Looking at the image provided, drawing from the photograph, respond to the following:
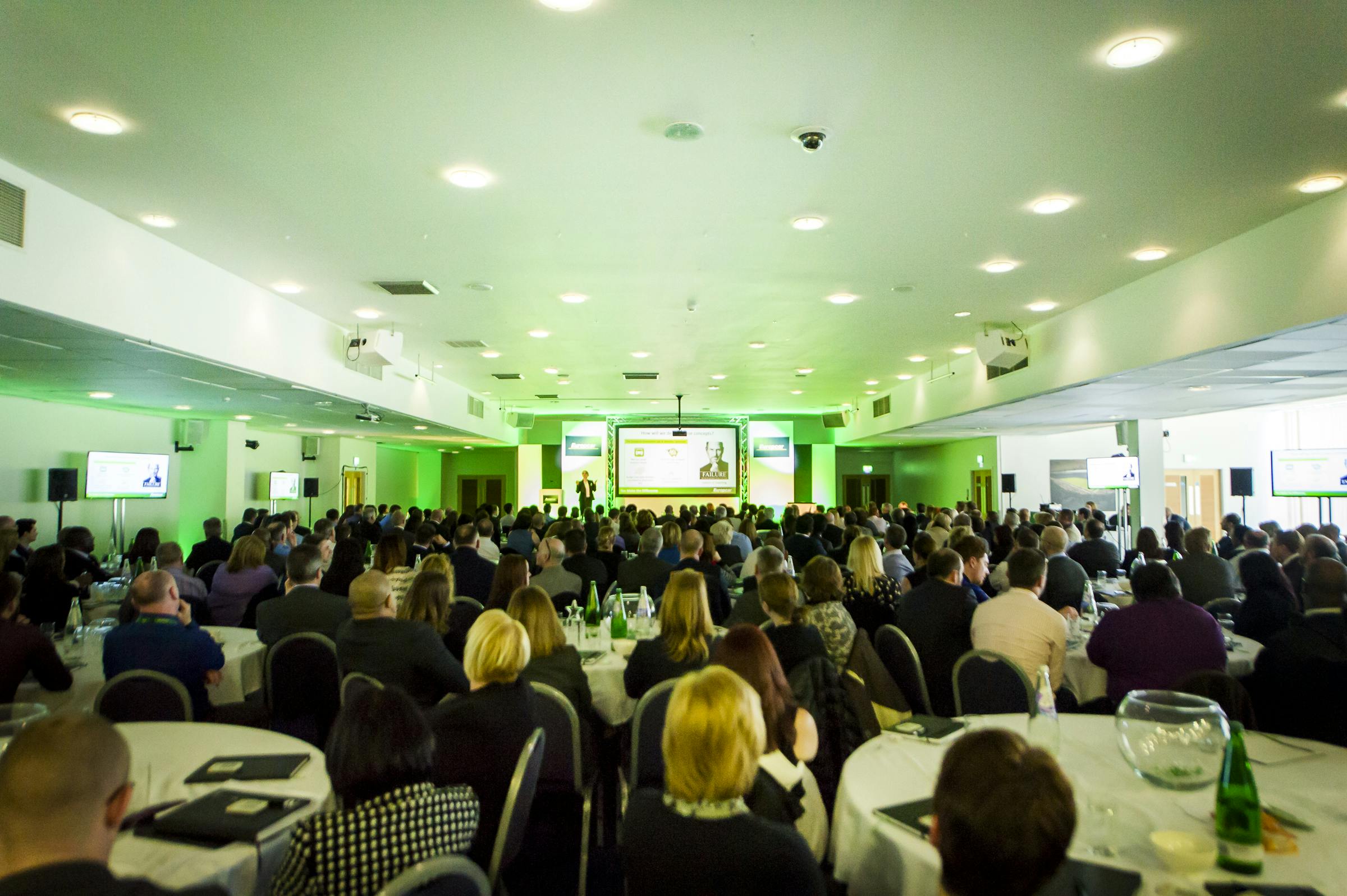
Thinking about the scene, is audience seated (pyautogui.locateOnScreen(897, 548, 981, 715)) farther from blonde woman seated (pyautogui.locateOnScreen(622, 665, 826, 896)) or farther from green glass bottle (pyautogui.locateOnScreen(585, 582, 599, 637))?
blonde woman seated (pyautogui.locateOnScreen(622, 665, 826, 896))

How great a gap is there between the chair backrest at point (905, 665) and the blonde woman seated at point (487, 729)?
2185 mm

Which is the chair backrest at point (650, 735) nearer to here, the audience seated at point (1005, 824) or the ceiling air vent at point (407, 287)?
the audience seated at point (1005, 824)

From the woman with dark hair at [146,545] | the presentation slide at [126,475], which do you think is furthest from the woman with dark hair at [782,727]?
the presentation slide at [126,475]

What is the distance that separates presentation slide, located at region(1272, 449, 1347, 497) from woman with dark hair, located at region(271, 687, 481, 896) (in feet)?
47.0

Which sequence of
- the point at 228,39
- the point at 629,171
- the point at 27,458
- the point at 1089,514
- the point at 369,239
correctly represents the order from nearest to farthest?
the point at 228,39 < the point at 629,171 < the point at 369,239 < the point at 27,458 < the point at 1089,514

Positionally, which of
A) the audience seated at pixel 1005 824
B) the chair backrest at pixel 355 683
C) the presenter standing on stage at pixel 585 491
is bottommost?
the chair backrest at pixel 355 683

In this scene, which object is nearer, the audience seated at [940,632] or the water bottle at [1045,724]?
the water bottle at [1045,724]

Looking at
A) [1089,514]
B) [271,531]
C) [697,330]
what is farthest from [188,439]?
[1089,514]

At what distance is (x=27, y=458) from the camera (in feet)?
34.4

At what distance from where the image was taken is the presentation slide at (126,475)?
37.1ft

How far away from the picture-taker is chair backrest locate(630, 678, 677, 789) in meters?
3.16

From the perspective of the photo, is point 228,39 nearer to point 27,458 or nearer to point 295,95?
point 295,95

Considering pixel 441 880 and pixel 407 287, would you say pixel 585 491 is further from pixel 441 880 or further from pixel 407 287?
pixel 441 880

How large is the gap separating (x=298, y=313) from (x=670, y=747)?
7970 millimetres
